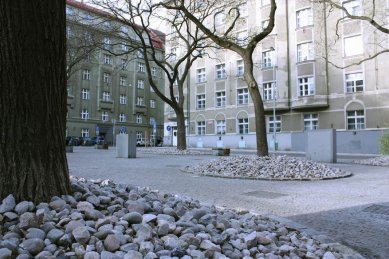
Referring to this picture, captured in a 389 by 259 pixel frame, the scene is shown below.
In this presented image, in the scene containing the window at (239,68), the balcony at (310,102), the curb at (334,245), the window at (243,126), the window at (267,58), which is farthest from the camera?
the window at (239,68)

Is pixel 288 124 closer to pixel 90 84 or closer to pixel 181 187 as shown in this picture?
pixel 181 187

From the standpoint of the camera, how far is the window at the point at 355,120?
3437cm

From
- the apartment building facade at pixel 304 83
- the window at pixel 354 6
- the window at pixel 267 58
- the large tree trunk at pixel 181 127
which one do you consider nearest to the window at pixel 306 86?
the apartment building facade at pixel 304 83

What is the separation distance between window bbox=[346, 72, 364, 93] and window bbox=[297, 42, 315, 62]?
14.4 ft

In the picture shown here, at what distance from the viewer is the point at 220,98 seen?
46969 mm

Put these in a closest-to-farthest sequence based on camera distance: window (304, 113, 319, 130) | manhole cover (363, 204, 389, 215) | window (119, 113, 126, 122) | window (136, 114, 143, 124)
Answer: manhole cover (363, 204, 389, 215), window (304, 113, 319, 130), window (119, 113, 126, 122), window (136, 114, 143, 124)

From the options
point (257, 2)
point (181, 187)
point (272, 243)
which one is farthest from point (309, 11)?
point (272, 243)

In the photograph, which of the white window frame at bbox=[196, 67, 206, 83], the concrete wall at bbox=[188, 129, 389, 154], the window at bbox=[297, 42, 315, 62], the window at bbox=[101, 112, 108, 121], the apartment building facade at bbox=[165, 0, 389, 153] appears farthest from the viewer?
the window at bbox=[101, 112, 108, 121]

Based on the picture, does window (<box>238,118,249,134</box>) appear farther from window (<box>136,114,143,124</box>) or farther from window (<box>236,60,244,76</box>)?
window (<box>136,114,143,124</box>)

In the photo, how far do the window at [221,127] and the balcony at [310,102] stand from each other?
10.6 metres

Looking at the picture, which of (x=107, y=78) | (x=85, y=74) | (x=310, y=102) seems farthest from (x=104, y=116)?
(x=310, y=102)

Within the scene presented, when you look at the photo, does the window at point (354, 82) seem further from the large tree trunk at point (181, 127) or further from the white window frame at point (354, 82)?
the large tree trunk at point (181, 127)

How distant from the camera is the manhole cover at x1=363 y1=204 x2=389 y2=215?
19.2 feet

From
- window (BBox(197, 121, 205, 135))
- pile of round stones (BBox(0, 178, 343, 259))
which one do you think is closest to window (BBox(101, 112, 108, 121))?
window (BBox(197, 121, 205, 135))
